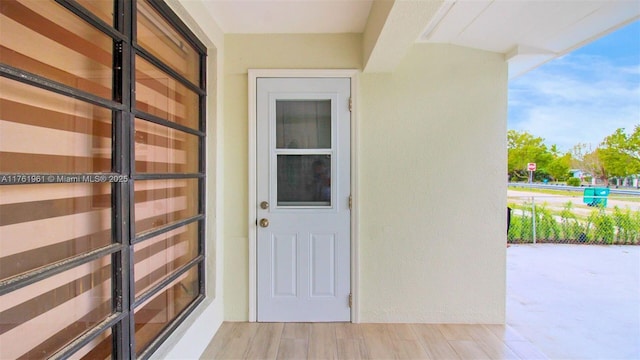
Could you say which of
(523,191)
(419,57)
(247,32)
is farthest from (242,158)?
(523,191)

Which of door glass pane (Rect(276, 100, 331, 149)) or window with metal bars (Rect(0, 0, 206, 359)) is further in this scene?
door glass pane (Rect(276, 100, 331, 149))

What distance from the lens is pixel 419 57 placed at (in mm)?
2590

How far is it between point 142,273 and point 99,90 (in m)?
0.97

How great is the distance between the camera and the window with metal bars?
921 mm

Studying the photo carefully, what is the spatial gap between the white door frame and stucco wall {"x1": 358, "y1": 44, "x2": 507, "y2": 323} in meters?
0.07

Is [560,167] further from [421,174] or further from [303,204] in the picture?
[303,204]

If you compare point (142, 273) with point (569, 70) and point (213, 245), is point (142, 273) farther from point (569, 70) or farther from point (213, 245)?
point (569, 70)

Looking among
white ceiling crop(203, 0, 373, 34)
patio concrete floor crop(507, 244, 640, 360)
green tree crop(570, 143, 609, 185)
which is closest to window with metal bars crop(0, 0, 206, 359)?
white ceiling crop(203, 0, 373, 34)

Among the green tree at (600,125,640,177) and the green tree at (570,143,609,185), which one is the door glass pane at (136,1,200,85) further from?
the green tree at (570,143,609,185)

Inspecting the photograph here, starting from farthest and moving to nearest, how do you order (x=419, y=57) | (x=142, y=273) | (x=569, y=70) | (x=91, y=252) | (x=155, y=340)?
(x=569, y=70) → (x=419, y=57) → (x=155, y=340) → (x=142, y=273) → (x=91, y=252)

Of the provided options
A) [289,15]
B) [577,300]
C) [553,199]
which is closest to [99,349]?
[289,15]

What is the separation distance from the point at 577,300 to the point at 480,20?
9.89 ft

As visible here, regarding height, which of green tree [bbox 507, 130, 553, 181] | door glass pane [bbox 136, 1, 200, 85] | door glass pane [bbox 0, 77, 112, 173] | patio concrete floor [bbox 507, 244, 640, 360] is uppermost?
door glass pane [bbox 136, 1, 200, 85]

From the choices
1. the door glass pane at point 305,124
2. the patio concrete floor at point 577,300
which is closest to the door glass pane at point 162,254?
the door glass pane at point 305,124
